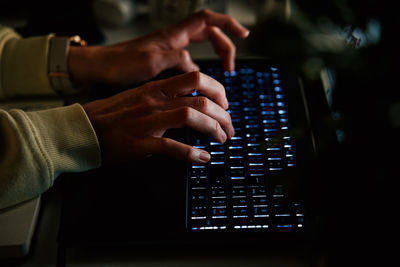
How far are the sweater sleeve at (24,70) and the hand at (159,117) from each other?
158mm

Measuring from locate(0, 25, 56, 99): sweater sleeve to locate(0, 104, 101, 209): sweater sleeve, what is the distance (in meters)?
0.19

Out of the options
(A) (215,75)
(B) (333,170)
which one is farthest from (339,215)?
(A) (215,75)

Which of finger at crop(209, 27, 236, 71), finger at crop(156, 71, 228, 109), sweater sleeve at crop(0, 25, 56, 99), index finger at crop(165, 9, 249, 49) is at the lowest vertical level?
finger at crop(156, 71, 228, 109)

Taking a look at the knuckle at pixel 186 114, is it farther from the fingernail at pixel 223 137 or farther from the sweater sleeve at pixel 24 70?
the sweater sleeve at pixel 24 70

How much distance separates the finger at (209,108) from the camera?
0.65 m

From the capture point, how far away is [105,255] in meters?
0.58

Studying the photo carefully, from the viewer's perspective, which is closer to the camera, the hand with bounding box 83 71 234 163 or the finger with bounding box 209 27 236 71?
the hand with bounding box 83 71 234 163

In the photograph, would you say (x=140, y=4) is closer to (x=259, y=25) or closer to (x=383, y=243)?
(x=259, y=25)

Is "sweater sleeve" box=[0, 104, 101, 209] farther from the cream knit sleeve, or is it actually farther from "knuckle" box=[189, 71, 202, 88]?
"knuckle" box=[189, 71, 202, 88]

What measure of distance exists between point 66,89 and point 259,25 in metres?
0.56

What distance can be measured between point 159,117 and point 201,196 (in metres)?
0.16

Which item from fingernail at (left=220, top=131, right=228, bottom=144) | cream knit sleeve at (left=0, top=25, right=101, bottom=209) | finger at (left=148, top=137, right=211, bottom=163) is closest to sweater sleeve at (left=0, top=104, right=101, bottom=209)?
cream knit sleeve at (left=0, top=25, right=101, bottom=209)

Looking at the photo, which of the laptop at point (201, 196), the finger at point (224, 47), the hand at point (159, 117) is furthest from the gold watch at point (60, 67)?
the finger at point (224, 47)

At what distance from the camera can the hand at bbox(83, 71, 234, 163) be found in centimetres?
62
